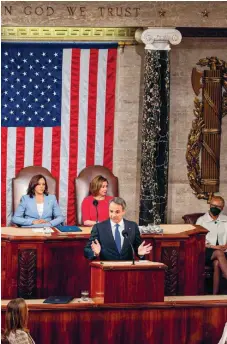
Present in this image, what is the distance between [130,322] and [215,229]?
371cm

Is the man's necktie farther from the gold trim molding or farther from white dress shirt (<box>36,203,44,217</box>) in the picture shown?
the gold trim molding

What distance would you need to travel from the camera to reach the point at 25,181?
604 inches

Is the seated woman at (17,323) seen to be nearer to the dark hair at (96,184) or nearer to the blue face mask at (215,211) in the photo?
the dark hair at (96,184)

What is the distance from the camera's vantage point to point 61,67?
15.9 m

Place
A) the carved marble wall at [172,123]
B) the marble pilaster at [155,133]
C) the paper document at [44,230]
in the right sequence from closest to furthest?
the paper document at [44,230] < the marble pilaster at [155,133] < the carved marble wall at [172,123]

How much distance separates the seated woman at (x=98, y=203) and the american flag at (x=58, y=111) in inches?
63.0

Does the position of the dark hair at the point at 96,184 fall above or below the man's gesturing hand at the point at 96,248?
above

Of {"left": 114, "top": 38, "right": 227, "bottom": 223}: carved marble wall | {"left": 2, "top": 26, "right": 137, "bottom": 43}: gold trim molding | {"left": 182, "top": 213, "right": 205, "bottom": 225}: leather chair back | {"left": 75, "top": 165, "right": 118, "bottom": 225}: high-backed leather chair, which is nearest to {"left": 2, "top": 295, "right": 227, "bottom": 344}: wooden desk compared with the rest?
{"left": 182, "top": 213, "right": 205, "bottom": 225}: leather chair back

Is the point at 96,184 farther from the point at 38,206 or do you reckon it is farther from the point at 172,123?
the point at 172,123

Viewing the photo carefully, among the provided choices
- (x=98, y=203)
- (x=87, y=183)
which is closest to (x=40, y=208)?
(x=98, y=203)

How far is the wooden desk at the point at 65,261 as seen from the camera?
43.1 ft

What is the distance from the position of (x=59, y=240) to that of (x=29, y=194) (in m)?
1.33

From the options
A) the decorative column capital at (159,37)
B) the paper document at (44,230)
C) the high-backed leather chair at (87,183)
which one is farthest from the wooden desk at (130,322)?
the decorative column capital at (159,37)

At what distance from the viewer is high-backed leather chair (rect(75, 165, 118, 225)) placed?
1542 cm
